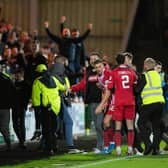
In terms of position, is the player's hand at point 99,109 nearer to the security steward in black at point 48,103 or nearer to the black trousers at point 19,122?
the security steward in black at point 48,103

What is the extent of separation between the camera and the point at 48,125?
17375mm

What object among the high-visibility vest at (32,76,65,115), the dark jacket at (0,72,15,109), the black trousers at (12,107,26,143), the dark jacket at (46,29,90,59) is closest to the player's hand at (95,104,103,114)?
the high-visibility vest at (32,76,65,115)

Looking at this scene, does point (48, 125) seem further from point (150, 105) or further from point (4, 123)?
point (150, 105)

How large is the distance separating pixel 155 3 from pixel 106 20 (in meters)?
3.88

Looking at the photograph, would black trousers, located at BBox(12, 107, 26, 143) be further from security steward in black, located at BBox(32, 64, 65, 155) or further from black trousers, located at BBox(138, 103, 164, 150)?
black trousers, located at BBox(138, 103, 164, 150)

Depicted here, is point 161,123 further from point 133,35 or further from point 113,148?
point 133,35

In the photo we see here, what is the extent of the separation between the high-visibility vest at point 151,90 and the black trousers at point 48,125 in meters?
2.06

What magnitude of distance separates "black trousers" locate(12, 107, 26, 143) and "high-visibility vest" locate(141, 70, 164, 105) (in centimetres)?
397

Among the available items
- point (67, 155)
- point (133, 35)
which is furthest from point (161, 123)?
point (133, 35)

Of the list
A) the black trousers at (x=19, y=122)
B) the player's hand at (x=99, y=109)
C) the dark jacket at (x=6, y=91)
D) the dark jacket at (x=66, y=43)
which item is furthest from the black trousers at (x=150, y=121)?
the dark jacket at (x=66, y=43)

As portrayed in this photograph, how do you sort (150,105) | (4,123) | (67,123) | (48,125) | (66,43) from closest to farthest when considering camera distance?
(150,105), (48,125), (67,123), (4,123), (66,43)

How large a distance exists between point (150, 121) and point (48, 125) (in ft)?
7.17

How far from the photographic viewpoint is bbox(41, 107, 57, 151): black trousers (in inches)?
684

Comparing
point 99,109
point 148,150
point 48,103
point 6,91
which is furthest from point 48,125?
point 148,150
